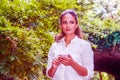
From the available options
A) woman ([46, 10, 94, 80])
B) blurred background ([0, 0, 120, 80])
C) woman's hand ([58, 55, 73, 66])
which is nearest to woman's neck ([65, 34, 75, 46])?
woman ([46, 10, 94, 80])

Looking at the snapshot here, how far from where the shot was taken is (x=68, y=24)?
206cm

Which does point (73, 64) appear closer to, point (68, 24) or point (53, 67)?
point (53, 67)

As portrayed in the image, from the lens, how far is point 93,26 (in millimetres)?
2744

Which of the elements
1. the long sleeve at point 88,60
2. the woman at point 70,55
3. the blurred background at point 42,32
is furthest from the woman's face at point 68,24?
the blurred background at point 42,32

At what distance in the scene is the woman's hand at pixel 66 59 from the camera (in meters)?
1.95

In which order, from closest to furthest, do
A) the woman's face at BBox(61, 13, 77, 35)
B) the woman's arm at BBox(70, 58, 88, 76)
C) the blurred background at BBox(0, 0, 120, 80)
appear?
the woman's arm at BBox(70, 58, 88, 76)
the woman's face at BBox(61, 13, 77, 35)
the blurred background at BBox(0, 0, 120, 80)

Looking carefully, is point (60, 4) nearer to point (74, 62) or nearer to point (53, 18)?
point (53, 18)

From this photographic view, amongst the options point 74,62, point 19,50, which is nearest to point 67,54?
point 74,62

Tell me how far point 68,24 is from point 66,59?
0.25 metres

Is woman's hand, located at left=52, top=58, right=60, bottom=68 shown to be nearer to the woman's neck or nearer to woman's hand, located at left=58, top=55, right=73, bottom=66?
woman's hand, located at left=58, top=55, right=73, bottom=66

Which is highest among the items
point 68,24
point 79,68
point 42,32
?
point 68,24

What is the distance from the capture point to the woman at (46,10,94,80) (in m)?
1.96

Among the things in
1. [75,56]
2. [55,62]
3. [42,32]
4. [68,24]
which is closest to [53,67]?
[55,62]

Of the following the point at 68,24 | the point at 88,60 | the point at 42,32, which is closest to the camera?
the point at 88,60
